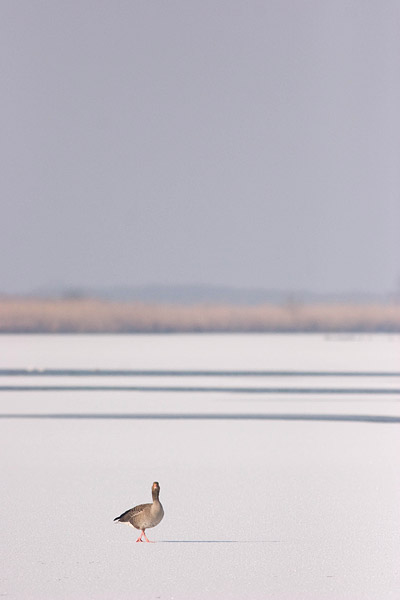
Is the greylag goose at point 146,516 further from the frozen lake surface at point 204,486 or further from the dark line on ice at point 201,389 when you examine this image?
the dark line on ice at point 201,389

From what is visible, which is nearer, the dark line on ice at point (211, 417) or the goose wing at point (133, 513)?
the goose wing at point (133, 513)

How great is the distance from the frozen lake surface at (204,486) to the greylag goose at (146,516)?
0.08m

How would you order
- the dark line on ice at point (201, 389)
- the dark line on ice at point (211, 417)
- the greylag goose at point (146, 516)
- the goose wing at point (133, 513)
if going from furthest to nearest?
the dark line on ice at point (201, 389), the dark line on ice at point (211, 417), the goose wing at point (133, 513), the greylag goose at point (146, 516)

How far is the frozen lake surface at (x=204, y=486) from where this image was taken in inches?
189

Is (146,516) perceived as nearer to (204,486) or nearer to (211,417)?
(204,486)

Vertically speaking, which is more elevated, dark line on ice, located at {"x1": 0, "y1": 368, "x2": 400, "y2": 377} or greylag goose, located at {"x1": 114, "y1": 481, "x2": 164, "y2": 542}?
dark line on ice, located at {"x1": 0, "y1": 368, "x2": 400, "y2": 377}

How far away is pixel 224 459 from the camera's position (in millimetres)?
8273

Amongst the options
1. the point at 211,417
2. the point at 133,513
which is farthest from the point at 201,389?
the point at 133,513

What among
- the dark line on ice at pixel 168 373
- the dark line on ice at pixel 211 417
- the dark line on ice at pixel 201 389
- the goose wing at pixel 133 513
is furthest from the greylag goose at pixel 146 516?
the dark line on ice at pixel 168 373

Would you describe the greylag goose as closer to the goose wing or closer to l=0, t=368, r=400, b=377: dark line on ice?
the goose wing

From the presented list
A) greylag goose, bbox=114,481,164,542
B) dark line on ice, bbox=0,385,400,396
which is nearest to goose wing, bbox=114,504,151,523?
greylag goose, bbox=114,481,164,542

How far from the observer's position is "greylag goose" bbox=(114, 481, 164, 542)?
17.3 feet

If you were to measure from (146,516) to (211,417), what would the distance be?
19.1 ft

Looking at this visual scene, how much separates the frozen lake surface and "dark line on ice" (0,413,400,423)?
0.02m
